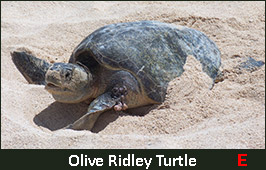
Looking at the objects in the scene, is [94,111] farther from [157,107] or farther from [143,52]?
[143,52]

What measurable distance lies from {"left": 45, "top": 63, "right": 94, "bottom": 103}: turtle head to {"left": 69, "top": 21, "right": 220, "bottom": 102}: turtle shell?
138 millimetres

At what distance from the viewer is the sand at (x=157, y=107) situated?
2773mm

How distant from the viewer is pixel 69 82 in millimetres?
3320

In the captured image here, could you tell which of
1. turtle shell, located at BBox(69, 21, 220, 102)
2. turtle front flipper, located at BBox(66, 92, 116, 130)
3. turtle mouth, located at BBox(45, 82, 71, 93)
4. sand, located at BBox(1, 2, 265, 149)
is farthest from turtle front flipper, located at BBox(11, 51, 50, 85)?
turtle front flipper, located at BBox(66, 92, 116, 130)

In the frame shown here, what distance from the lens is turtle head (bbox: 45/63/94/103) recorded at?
327 cm

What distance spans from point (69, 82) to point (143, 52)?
0.61 m

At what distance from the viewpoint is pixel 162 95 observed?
134 inches

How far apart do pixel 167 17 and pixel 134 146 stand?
248cm

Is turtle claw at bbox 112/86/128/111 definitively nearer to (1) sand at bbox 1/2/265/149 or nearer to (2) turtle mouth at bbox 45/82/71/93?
(1) sand at bbox 1/2/265/149

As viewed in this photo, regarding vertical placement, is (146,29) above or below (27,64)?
above

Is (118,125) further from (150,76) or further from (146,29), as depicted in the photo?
(146,29)

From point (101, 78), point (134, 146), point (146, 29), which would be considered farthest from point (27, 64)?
point (134, 146)

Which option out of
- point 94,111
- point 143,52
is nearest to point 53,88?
point 94,111

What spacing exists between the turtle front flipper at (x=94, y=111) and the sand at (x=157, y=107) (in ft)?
0.27
